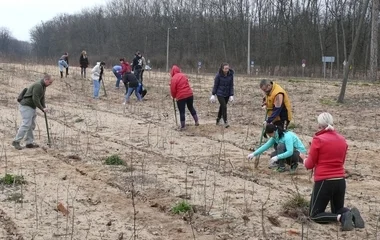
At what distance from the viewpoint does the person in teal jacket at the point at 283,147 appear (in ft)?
27.0

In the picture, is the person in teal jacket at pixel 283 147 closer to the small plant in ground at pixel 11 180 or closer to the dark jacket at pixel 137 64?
the small plant in ground at pixel 11 180

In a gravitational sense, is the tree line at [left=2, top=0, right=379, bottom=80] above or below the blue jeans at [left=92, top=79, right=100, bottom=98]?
above

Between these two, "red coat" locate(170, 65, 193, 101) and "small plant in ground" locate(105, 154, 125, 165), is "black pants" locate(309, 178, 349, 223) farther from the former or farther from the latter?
"red coat" locate(170, 65, 193, 101)

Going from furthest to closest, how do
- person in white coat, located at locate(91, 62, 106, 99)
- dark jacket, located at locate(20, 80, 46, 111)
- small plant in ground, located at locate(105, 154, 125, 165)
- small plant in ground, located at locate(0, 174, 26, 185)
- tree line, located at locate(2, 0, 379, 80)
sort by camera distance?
tree line, located at locate(2, 0, 379, 80) < person in white coat, located at locate(91, 62, 106, 99) < dark jacket, located at locate(20, 80, 46, 111) < small plant in ground, located at locate(105, 154, 125, 165) < small plant in ground, located at locate(0, 174, 26, 185)

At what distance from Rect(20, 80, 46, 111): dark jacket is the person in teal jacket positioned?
4.56 meters

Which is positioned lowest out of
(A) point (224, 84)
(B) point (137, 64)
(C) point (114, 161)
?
(C) point (114, 161)

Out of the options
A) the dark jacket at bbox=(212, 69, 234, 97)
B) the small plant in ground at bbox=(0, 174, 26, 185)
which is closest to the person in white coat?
the dark jacket at bbox=(212, 69, 234, 97)

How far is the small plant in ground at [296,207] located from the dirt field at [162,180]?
11cm

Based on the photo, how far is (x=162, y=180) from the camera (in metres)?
8.00

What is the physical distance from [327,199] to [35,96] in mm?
6405

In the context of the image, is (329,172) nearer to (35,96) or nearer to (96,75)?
(35,96)

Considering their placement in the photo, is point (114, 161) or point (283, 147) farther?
point (114, 161)

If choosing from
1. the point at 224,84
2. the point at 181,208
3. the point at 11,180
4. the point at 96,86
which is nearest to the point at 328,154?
the point at 181,208

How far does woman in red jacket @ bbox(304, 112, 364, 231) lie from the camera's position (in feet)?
19.3
